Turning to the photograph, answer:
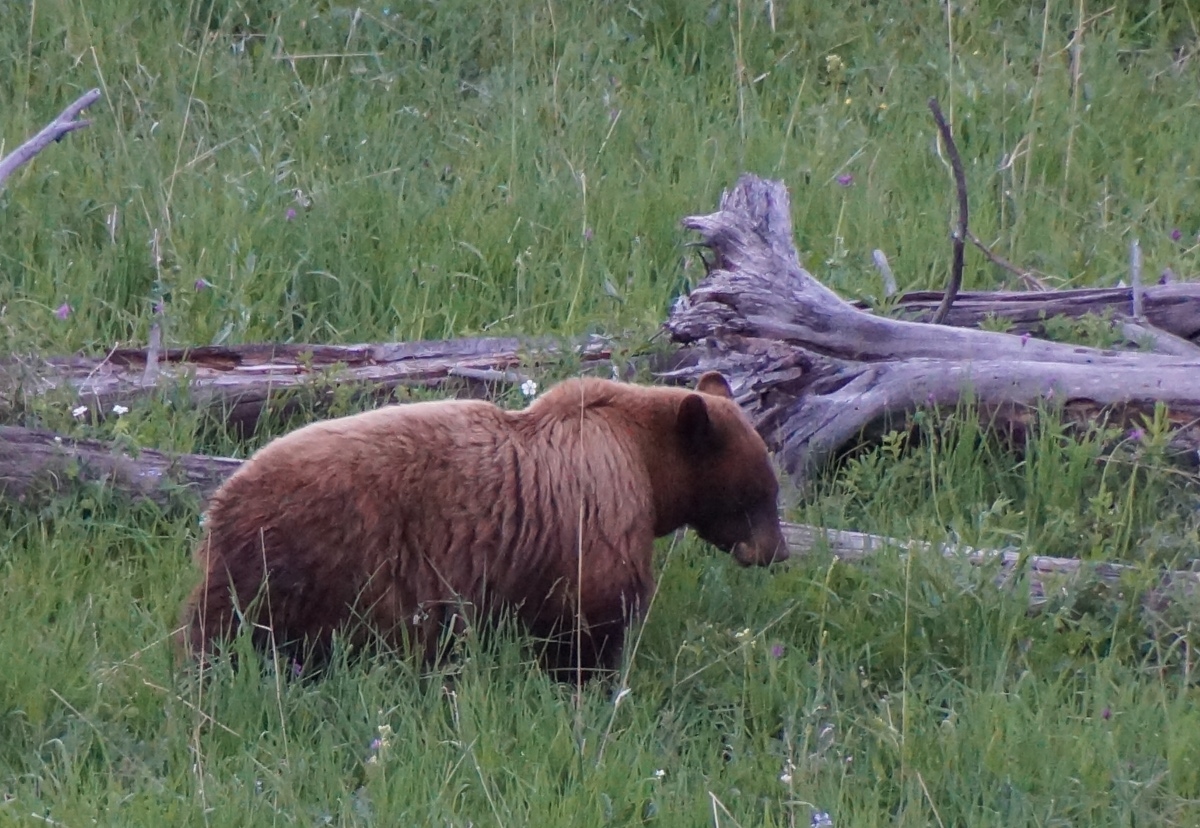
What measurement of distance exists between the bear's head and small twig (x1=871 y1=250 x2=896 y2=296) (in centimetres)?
157

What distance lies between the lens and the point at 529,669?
13.3 ft

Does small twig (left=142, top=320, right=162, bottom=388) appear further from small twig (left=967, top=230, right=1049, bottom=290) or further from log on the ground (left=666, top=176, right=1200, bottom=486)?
small twig (left=967, top=230, right=1049, bottom=290)

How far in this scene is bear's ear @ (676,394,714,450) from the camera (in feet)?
14.4

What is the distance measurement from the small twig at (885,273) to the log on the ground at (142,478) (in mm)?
1454

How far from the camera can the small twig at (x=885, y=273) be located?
6.03 metres

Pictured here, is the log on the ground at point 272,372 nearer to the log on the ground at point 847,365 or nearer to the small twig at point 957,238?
the log on the ground at point 847,365

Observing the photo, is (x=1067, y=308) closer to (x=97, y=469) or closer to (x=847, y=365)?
(x=847, y=365)

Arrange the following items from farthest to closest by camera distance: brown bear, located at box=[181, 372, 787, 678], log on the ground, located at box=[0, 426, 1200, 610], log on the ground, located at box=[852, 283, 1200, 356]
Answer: log on the ground, located at box=[852, 283, 1200, 356] → log on the ground, located at box=[0, 426, 1200, 610] → brown bear, located at box=[181, 372, 787, 678]

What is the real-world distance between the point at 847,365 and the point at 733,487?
1005 millimetres

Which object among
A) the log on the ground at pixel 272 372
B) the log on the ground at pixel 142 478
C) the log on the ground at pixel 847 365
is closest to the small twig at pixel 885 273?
the log on the ground at pixel 847 365

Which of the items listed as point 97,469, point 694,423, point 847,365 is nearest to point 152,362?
point 97,469

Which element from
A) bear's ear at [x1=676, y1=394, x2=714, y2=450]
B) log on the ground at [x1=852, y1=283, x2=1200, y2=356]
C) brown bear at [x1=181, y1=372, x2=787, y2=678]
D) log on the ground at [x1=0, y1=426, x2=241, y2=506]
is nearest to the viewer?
brown bear at [x1=181, y1=372, x2=787, y2=678]

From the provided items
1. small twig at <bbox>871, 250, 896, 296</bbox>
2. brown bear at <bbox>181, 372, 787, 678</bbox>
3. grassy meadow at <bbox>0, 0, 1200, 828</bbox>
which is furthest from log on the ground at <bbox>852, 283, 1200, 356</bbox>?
brown bear at <bbox>181, 372, 787, 678</bbox>

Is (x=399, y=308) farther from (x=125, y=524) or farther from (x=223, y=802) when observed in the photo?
(x=223, y=802)
